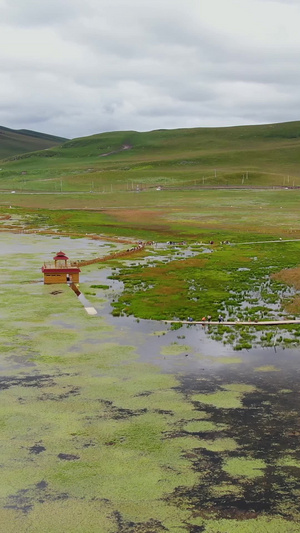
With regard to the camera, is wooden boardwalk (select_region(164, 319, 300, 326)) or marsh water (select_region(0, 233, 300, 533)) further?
wooden boardwalk (select_region(164, 319, 300, 326))

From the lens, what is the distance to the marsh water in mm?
22969

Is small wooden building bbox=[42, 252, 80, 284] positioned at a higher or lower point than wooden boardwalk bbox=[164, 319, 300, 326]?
higher

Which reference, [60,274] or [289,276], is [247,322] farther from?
[60,274]

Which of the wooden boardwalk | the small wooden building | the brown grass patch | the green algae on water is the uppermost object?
the small wooden building

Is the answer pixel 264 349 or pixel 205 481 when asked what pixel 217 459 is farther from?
pixel 264 349

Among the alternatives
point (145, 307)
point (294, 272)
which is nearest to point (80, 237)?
point (294, 272)

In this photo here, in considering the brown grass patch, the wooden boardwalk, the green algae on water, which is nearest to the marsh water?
the green algae on water

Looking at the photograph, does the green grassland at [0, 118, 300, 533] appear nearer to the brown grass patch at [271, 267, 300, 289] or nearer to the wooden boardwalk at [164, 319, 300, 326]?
the brown grass patch at [271, 267, 300, 289]

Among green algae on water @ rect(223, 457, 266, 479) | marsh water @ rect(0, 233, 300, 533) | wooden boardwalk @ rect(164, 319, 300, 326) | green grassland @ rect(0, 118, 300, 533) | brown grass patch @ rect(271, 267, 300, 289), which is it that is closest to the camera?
marsh water @ rect(0, 233, 300, 533)

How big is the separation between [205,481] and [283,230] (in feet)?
319

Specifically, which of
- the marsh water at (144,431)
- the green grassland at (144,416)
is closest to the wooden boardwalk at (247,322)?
the marsh water at (144,431)

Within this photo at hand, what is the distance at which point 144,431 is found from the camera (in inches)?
1161

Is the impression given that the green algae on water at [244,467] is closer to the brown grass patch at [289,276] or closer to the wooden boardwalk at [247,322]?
A: the wooden boardwalk at [247,322]

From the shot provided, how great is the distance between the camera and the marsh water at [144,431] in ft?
75.4
